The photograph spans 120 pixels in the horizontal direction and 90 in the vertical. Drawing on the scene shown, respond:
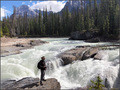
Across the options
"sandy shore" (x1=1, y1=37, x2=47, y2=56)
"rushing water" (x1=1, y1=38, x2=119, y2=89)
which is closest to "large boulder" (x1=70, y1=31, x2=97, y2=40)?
"sandy shore" (x1=1, y1=37, x2=47, y2=56)

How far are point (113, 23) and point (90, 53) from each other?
104 ft

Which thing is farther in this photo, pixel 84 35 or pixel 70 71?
pixel 84 35

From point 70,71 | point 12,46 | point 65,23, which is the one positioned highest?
point 65,23

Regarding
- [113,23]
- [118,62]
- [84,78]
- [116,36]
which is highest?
[113,23]

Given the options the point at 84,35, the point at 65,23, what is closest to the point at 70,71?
the point at 84,35

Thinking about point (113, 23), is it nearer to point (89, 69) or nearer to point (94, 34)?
point (94, 34)

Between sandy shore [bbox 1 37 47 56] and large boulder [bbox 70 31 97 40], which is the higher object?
large boulder [bbox 70 31 97 40]

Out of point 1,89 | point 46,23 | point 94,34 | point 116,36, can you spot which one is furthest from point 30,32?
point 1,89

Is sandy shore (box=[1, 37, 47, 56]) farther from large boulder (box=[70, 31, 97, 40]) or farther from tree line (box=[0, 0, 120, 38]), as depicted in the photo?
tree line (box=[0, 0, 120, 38])

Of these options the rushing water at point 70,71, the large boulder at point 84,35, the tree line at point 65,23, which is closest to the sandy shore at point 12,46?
the rushing water at point 70,71

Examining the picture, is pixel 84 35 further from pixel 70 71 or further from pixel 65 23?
pixel 70 71

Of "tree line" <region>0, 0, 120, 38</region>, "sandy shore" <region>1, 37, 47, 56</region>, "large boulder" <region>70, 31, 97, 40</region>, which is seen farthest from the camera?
"tree line" <region>0, 0, 120, 38</region>

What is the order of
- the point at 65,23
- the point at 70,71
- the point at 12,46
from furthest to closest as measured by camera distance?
the point at 65,23 < the point at 12,46 < the point at 70,71

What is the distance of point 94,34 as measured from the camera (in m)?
41.2
